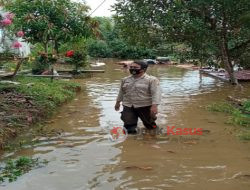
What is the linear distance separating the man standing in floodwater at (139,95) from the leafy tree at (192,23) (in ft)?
24.2

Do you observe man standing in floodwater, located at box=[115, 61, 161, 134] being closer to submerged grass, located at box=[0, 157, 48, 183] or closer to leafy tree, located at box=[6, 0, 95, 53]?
submerged grass, located at box=[0, 157, 48, 183]

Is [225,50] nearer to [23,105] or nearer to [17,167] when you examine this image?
[23,105]

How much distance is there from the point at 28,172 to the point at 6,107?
330cm

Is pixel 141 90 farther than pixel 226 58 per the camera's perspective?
No

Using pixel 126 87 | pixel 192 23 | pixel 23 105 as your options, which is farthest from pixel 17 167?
pixel 192 23

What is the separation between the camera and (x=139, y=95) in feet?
20.9

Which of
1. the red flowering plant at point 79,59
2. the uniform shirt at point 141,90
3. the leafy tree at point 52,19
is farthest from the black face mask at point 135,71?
the red flowering plant at point 79,59

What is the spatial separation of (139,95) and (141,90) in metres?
0.10

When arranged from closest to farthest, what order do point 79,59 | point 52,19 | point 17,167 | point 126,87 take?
point 17,167 → point 126,87 → point 52,19 → point 79,59

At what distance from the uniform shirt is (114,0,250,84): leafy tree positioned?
24.2 ft

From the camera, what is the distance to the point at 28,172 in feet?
15.1

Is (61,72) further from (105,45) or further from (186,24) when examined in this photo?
(105,45)

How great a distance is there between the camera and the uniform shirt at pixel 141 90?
627 centimetres

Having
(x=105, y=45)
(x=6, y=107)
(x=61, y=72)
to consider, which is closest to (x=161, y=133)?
(x=6, y=107)
